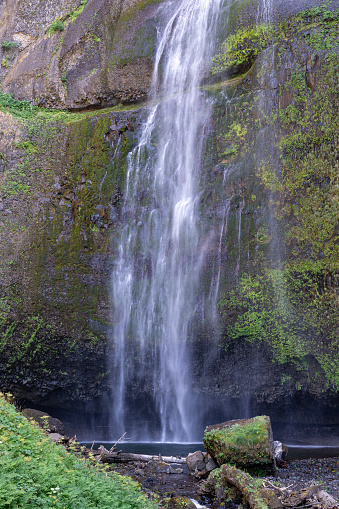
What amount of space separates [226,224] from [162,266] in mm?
2176

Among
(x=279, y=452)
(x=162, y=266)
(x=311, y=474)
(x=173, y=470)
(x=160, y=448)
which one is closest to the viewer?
(x=311, y=474)

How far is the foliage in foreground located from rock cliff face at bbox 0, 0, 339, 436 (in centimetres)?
645

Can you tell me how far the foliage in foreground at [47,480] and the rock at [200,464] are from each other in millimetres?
2645

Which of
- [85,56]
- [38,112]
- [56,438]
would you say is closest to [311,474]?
[56,438]

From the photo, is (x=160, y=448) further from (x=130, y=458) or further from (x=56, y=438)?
(x=56, y=438)

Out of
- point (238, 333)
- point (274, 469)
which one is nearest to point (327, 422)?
point (238, 333)

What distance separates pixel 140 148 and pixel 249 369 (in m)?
7.37

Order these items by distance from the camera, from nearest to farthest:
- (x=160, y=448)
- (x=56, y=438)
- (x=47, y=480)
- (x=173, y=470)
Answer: (x=47, y=480) → (x=173, y=470) → (x=56, y=438) → (x=160, y=448)

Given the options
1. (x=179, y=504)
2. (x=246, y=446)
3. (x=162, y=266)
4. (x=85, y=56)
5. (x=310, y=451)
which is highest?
(x=85, y=56)

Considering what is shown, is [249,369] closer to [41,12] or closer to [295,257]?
[295,257]

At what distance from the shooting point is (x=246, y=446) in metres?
7.69

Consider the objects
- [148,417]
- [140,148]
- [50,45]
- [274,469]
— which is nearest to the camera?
[274,469]

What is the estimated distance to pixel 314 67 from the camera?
11.4 m

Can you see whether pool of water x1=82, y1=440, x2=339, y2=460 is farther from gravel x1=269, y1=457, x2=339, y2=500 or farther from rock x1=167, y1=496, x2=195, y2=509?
rock x1=167, y1=496, x2=195, y2=509
